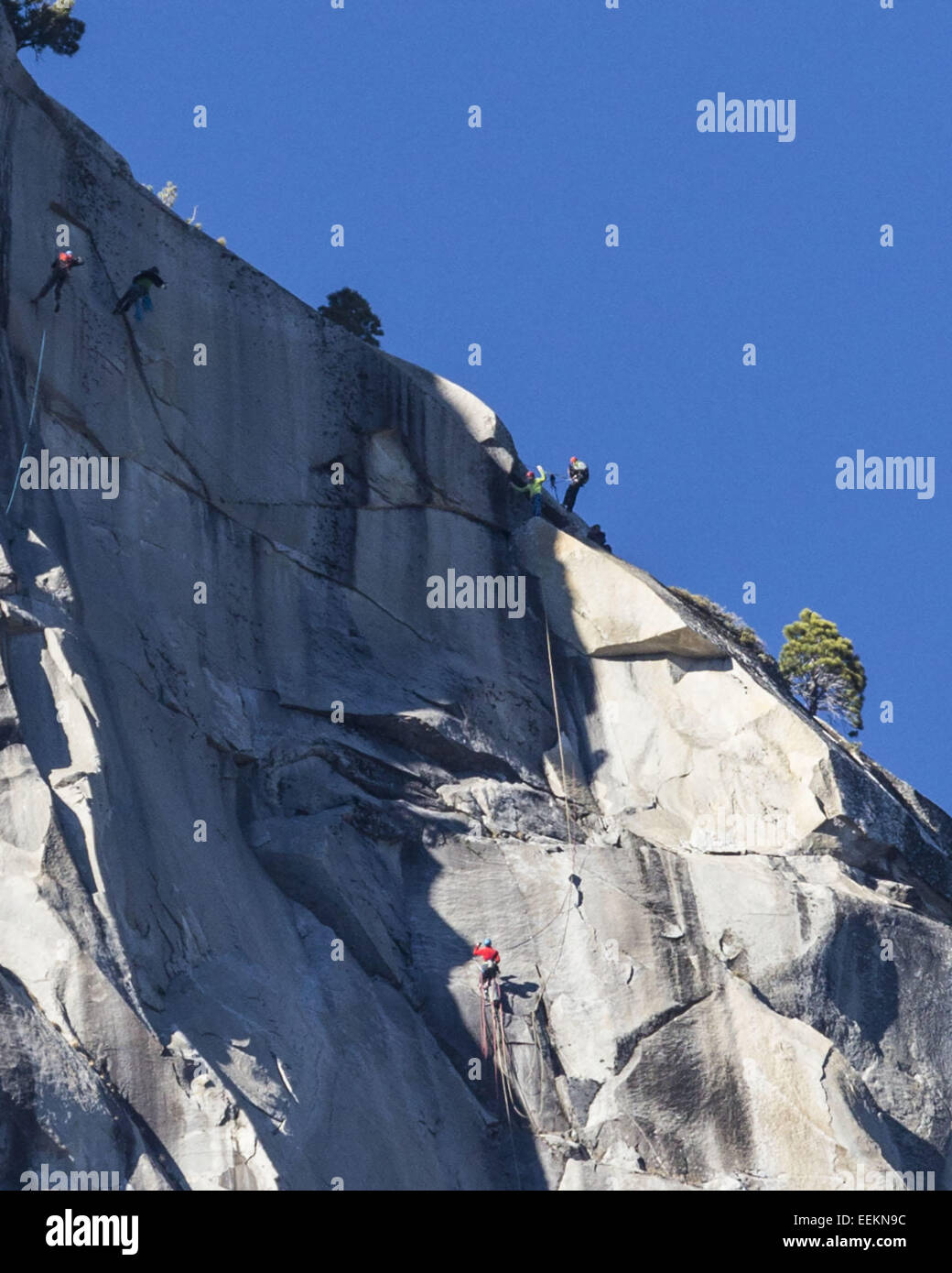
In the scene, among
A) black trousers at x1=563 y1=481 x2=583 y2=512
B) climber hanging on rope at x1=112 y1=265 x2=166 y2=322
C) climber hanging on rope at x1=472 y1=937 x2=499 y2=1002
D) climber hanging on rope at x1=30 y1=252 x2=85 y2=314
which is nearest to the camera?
climber hanging on rope at x1=472 y1=937 x2=499 y2=1002

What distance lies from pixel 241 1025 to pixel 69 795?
330 centimetres

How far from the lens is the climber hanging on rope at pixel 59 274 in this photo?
30453 mm

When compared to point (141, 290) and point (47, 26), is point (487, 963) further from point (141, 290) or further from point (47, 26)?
point (47, 26)

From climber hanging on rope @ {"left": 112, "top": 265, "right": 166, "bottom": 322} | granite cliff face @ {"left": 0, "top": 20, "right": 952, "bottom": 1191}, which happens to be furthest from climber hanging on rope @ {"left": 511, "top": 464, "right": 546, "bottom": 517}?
climber hanging on rope @ {"left": 112, "top": 265, "right": 166, "bottom": 322}

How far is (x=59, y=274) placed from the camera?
30.7m

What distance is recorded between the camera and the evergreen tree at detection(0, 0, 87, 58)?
39.3m

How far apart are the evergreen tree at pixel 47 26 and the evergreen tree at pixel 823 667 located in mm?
17193

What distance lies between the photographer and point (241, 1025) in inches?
1002

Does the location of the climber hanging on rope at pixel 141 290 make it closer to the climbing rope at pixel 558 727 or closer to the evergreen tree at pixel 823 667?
the climbing rope at pixel 558 727

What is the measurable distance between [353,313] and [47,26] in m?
7.45

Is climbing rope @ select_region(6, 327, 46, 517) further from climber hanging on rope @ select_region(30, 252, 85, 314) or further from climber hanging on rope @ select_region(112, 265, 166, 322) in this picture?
climber hanging on rope @ select_region(112, 265, 166, 322)

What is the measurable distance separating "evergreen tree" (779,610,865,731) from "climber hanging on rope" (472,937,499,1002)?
562 inches

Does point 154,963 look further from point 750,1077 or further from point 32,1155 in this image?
point 750,1077
